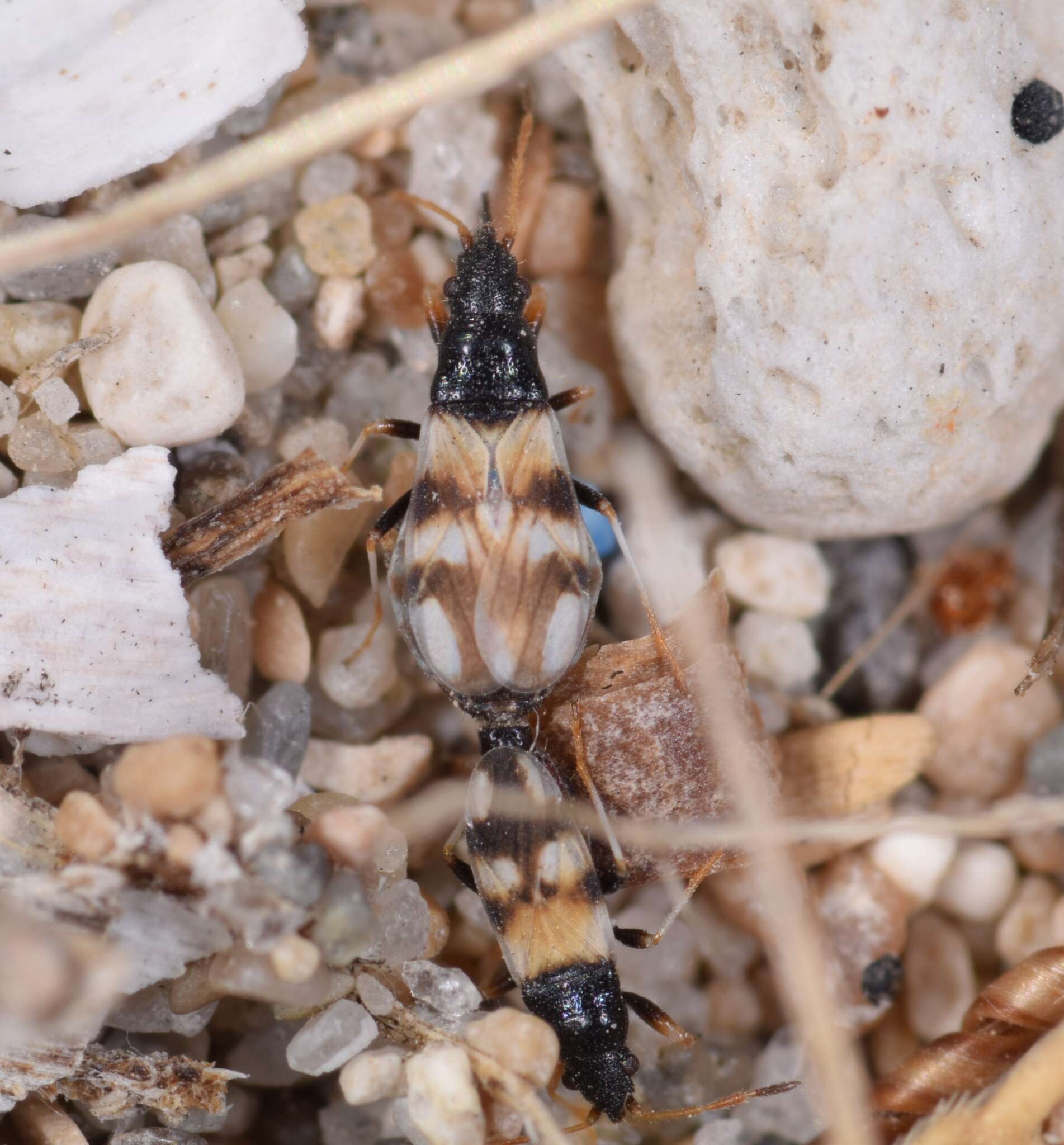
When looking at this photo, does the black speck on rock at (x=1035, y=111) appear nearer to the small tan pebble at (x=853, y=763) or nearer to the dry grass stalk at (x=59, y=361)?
the small tan pebble at (x=853, y=763)

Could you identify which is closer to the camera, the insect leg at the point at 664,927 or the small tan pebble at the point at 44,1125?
the small tan pebble at the point at 44,1125

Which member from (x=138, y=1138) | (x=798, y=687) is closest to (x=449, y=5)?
(x=798, y=687)

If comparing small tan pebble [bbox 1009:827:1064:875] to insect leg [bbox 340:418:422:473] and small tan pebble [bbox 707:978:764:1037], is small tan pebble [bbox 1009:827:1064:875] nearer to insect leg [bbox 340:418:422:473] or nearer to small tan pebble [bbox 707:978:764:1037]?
small tan pebble [bbox 707:978:764:1037]

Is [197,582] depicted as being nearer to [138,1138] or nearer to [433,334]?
[433,334]

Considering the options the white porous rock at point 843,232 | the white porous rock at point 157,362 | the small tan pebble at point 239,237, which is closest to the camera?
the white porous rock at point 843,232

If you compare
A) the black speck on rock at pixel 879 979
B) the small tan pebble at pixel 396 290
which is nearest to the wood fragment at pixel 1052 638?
the black speck on rock at pixel 879 979

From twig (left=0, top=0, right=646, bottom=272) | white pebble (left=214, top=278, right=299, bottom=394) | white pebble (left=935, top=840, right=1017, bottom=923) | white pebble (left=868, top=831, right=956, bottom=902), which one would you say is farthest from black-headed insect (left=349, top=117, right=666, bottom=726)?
white pebble (left=935, top=840, right=1017, bottom=923)
